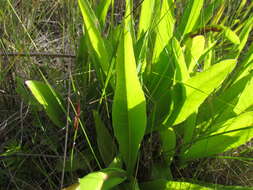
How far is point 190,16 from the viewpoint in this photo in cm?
107

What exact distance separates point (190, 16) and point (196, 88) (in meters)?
0.32

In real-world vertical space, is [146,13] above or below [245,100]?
above

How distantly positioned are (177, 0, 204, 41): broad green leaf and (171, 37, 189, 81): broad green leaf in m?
0.21

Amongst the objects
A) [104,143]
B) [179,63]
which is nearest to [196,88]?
[179,63]

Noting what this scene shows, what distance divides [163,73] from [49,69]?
48 cm

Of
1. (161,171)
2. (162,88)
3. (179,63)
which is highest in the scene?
(179,63)

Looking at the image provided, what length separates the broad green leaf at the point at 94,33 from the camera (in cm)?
90

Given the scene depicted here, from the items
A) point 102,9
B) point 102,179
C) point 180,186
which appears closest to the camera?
point 102,179

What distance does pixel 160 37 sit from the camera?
99 centimetres

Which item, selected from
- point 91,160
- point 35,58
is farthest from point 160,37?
point 35,58

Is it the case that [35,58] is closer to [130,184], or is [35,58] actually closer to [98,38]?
[98,38]

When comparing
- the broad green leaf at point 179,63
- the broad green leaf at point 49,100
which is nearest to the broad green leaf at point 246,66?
the broad green leaf at point 179,63

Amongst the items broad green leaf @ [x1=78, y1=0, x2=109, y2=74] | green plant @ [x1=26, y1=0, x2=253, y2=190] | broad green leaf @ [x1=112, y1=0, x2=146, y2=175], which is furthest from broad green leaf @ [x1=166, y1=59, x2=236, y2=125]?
broad green leaf @ [x1=78, y1=0, x2=109, y2=74]

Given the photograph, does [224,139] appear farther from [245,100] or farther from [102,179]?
[102,179]
